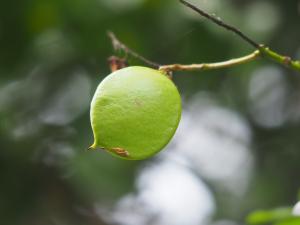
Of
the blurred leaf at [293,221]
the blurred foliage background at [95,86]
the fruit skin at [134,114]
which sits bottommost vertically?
the blurred leaf at [293,221]

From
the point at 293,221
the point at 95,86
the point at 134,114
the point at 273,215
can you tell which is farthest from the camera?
the point at 95,86

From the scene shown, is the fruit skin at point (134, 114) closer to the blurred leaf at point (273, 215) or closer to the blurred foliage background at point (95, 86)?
the blurred leaf at point (273, 215)

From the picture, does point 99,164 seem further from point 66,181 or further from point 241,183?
point 241,183

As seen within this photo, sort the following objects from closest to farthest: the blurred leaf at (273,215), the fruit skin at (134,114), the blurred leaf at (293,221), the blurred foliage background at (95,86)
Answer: the fruit skin at (134,114)
the blurred leaf at (293,221)
the blurred leaf at (273,215)
the blurred foliage background at (95,86)

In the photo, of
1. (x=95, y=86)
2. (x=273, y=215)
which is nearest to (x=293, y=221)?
(x=273, y=215)

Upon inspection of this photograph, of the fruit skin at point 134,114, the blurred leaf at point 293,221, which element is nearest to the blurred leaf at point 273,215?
the blurred leaf at point 293,221

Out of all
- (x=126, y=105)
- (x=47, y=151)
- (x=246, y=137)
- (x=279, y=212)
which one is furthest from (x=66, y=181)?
(x=126, y=105)

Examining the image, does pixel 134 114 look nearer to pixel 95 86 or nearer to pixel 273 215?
pixel 273 215

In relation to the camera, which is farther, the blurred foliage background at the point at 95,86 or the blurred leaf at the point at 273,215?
the blurred foliage background at the point at 95,86
